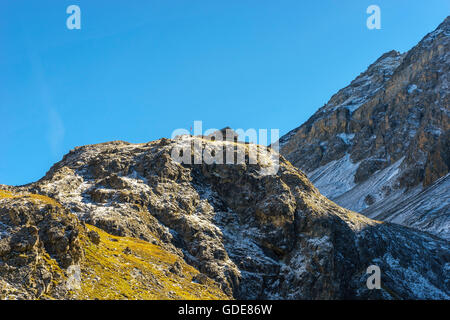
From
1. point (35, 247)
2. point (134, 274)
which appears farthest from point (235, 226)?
point (35, 247)

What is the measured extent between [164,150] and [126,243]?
85.8 ft

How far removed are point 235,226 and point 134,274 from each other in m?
29.5

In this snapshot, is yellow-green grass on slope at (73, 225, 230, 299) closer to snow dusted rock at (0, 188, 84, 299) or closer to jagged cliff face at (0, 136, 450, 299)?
jagged cliff face at (0, 136, 450, 299)

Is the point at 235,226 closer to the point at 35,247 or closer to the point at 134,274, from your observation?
the point at 134,274

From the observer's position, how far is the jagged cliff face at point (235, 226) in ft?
262

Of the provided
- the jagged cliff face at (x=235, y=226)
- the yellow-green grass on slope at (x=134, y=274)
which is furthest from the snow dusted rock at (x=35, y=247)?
the jagged cliff face at (x=235, y=226)

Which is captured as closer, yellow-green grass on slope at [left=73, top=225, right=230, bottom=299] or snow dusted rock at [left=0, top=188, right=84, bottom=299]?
snow dusted rock at [left=0, top=188, right=84, bottom=299]

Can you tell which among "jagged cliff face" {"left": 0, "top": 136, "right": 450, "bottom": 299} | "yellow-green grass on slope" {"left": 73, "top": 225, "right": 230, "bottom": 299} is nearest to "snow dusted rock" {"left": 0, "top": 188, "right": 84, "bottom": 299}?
"yellow-green grass on slope" {"left": 73, "top": 225, "right": 230, "bottom": 299}

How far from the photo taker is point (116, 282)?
58.6m

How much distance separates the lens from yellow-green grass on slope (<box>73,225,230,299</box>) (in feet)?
185

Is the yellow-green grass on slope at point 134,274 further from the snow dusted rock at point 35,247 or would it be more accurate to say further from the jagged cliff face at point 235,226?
the snow dusted rock at point 35,247

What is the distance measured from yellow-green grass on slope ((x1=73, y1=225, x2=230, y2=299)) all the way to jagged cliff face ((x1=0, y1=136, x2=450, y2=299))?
48 centimetres

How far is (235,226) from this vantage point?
90.2m

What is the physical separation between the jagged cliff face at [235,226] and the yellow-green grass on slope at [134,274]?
1.58ft
